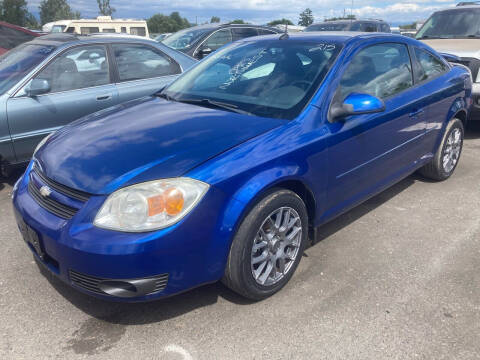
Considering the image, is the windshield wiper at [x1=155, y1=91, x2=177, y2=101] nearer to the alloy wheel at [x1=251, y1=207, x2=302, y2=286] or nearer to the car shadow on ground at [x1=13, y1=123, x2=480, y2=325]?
the alloy wheel at [x1=251, y1=207, x2=302, y2=286]

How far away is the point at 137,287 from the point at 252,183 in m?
0.82

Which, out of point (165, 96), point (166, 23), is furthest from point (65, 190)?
point (166, 23)

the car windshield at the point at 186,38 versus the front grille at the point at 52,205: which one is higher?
the car windshield at the point at 186,38

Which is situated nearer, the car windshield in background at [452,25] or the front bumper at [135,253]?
the front bumper at [135,253]

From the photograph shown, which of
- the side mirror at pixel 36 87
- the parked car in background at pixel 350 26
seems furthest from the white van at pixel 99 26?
the side mirror at pixel 36 87

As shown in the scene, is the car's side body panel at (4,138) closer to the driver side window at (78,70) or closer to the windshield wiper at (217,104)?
the driver side window at (78,70)

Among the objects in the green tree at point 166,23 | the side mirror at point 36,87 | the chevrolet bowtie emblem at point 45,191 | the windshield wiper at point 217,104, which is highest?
the windshield wiper at point 217,104

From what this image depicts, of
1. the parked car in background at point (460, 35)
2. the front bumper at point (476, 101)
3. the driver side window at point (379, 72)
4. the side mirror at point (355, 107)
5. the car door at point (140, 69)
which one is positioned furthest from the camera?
the parked car in background at point (460, 35)

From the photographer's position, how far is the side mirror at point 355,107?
9.45ft

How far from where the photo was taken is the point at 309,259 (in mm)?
3215

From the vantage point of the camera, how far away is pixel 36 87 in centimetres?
437

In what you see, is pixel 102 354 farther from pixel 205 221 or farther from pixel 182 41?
pixel 182 41

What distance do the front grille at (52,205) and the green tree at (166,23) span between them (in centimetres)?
6027

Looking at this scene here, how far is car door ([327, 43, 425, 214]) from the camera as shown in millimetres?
3057
